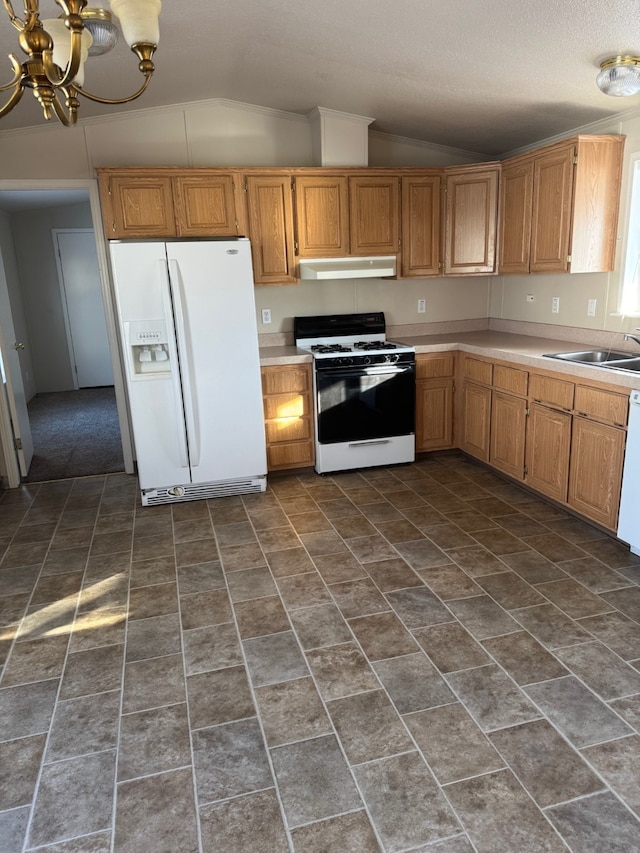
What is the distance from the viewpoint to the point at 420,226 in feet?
14.9

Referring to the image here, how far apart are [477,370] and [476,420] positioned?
38cm

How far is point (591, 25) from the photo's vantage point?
8.31 feet

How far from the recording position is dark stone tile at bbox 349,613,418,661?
2.39m

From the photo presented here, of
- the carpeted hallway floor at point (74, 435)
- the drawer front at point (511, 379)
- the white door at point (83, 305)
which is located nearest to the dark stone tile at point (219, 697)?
the drawer front at point (511, 379)

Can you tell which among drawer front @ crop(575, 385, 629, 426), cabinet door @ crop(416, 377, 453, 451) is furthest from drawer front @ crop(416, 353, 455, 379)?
drawer front @ crop(575, 385, 629, 426)

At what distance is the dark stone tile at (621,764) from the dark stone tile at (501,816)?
10.3 inches

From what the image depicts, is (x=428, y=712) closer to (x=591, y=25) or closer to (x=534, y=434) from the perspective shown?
(x=534, y=434)

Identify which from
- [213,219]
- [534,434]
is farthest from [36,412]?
[534,434]

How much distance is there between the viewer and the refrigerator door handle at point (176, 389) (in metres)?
3.70

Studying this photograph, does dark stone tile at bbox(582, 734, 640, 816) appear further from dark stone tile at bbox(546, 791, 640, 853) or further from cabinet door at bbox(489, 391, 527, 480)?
cabinet door at bbox(489, 391, 527, 480)

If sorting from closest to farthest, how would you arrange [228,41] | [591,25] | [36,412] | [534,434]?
[591,25]
[228,41]
[534,434]
[36,412]

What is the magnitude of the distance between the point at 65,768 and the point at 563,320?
159 inches

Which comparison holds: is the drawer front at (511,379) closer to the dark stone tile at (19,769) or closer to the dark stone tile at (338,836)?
the dark stone tile at (338,836)

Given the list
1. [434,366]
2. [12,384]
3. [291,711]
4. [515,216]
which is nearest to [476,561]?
[291,711]
